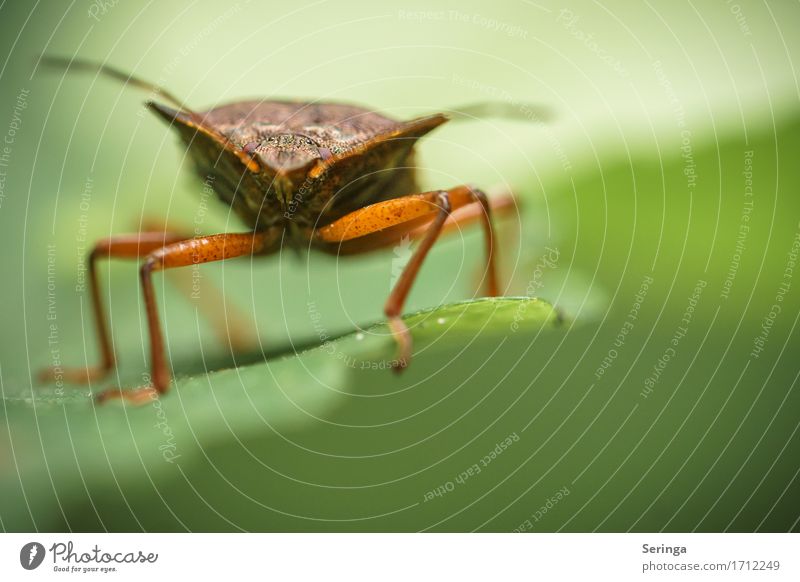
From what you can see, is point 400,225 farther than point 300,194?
Yes

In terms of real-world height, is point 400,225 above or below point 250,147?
below

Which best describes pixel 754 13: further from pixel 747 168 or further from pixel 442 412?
pixel 442 412

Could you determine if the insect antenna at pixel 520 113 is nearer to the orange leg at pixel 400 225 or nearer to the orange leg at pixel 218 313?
the orange leg at pixel 400 225

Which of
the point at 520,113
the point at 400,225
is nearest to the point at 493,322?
the point at 400,225

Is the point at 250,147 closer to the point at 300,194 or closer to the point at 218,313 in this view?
the point at 300,194

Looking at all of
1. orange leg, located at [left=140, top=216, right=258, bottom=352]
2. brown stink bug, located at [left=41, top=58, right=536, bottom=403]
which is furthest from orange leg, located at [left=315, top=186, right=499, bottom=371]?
orange leg, located at [left=140, top=216, right=258, bottom=352]

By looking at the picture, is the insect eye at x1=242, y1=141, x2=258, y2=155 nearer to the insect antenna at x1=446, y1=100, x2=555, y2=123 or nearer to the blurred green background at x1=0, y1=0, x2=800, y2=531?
the blurred green background at x1=0, y1=0, x2=800, y2=531

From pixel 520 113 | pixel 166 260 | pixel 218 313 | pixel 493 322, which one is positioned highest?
pixel 520 113

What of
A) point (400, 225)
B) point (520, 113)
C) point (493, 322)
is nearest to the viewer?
point (493, 322)

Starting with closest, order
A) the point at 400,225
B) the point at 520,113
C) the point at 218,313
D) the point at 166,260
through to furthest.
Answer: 1. the point at 166,260
2. the point at 400,225
3. the point at 218,313
4. the point at 520,113
